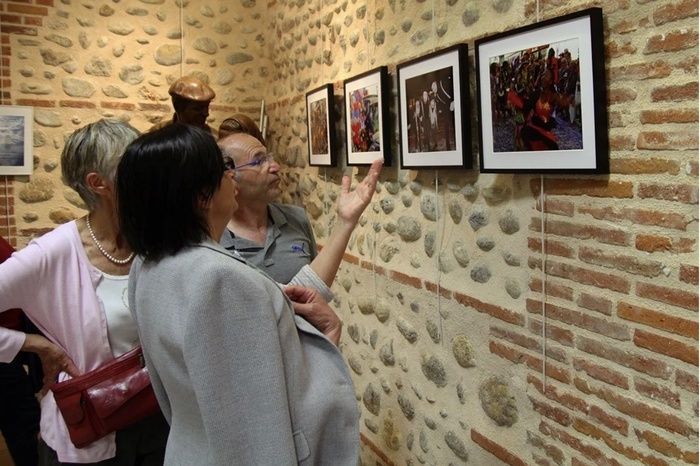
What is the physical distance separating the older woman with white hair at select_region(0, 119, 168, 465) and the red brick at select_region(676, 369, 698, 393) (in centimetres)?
149

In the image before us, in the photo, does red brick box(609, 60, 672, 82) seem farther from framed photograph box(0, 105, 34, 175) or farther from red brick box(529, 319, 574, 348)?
framed photograph box(0, 105, 34, 175)

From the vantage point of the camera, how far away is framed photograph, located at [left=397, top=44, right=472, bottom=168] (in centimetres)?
243

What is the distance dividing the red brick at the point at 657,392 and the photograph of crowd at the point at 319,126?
7.45ft

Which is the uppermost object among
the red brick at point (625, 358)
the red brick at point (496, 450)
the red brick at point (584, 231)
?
the red brick at point (584, 231)

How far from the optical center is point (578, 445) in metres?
2.03

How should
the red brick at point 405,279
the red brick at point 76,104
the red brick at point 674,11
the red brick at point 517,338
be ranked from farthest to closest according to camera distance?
the red brick at point 76,104, the red brick at point 405,279, the red brick at point 517,338, the red brick at point 674,11

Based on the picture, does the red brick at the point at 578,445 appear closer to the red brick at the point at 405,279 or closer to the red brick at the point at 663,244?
the red brick at the point at 663,244

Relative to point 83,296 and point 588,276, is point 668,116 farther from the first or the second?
point 83,296

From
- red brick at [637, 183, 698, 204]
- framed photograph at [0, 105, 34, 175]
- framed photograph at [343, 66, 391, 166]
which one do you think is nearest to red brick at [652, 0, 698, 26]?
red brick at [637, 183, 698, 204]

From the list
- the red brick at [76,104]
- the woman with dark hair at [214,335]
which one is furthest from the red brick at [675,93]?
the red brick at [76,104]

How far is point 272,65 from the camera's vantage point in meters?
4.82

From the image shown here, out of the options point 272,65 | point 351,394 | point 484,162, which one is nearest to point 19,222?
point 272,65

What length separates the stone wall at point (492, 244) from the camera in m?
1.70

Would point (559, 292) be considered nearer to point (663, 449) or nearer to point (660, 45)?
point (663, 449)
